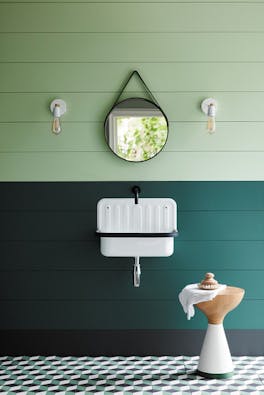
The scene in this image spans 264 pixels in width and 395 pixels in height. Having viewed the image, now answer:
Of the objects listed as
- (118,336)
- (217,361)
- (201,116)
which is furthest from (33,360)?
(201,116)

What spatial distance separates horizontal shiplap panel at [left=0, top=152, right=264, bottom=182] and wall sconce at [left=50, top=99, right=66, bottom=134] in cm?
19

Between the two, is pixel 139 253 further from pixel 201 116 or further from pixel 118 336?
pixel 201 116

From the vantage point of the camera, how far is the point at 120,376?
3.98 m

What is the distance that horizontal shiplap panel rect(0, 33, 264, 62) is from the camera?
14.5ft

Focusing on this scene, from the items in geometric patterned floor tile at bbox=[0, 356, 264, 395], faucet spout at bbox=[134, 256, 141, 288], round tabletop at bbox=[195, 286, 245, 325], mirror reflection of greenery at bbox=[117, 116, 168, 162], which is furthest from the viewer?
mirror reflection of greenery at bbox=[117, 116, 168, 162]

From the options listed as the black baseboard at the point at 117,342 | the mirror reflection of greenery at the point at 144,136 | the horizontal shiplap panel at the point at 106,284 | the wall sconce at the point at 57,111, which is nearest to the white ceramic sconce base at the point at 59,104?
the wall sconce at the point at 57,111

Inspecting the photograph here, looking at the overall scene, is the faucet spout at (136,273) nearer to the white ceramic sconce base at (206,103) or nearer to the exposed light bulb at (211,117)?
the exposed light bulb at (211,117)

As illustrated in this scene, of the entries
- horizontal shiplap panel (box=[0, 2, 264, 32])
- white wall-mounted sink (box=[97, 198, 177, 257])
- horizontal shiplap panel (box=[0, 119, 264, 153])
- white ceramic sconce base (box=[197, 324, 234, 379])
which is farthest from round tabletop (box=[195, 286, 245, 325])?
horizontal shiplap panel (box=[0, 2, 264, 32])

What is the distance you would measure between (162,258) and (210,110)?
110 centimetres

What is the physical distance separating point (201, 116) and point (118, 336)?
5.54 feet

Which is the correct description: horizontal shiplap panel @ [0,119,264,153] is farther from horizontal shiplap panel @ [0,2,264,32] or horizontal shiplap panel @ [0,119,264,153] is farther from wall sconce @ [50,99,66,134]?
horizontal shiplap panel @ [0,2,264,32]

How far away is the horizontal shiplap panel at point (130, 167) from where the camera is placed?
444 centimetres

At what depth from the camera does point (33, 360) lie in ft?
14.3

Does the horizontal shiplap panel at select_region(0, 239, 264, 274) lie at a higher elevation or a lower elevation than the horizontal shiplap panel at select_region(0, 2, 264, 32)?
lower
